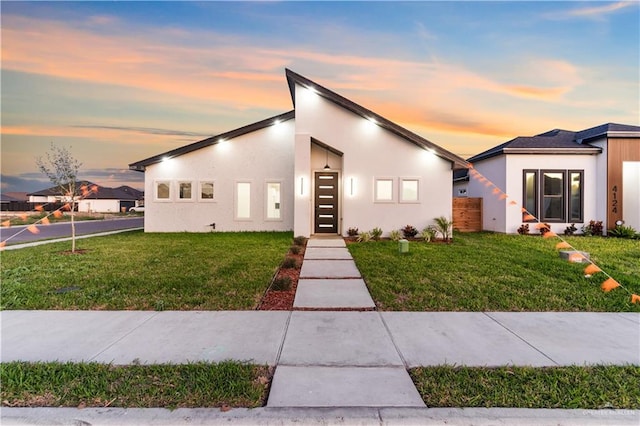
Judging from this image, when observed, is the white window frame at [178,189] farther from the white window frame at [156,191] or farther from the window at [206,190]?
the window at [206,190]

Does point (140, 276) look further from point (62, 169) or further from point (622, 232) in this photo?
point (622, 232)

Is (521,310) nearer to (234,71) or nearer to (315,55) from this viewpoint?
(315,55)

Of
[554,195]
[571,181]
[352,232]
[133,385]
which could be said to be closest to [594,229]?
[554,195]

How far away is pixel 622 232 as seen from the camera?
40.2ft

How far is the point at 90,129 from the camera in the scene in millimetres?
17000

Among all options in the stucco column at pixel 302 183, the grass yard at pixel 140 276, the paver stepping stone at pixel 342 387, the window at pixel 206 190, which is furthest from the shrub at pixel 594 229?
the window at pixel 206 190

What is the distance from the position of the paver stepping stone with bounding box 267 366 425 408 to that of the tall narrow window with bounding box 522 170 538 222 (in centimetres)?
1381

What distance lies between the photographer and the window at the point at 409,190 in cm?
1197

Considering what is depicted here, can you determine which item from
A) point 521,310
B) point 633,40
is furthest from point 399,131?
point 633,40

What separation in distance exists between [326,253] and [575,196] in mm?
12331

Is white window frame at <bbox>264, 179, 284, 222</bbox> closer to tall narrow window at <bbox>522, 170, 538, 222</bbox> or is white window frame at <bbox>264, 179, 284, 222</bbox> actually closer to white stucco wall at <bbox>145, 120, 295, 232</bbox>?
white stucco wall at <bbox>145, 120, 295, 232</bbox>

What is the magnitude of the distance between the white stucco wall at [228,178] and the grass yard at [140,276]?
13.8 feet

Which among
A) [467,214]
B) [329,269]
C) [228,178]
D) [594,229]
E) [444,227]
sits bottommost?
[329,269]

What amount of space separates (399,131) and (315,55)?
21.4ft
